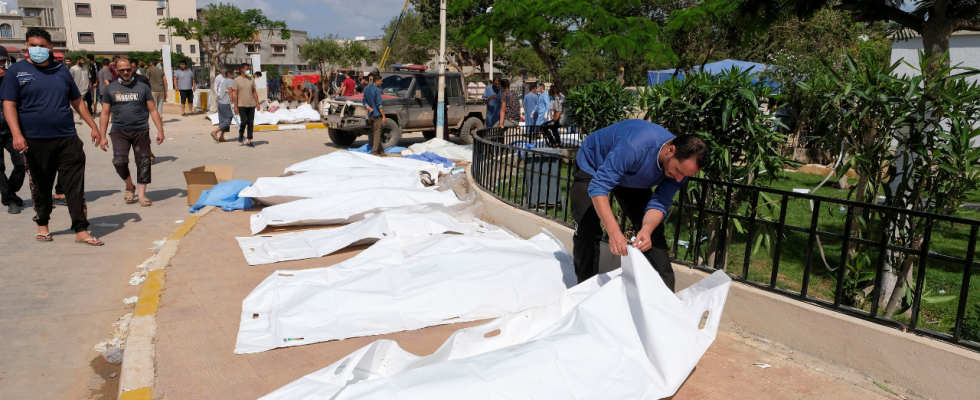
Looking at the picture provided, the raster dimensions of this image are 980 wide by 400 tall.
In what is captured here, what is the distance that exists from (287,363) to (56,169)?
4.13 m

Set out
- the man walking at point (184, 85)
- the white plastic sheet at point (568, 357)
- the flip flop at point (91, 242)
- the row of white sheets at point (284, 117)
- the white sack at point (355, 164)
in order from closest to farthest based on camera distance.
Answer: the white plastic sheet at point (568, 357)
the flip flop at point (91, 242)
the white sack at point (355, 164)
the row of white sheets at point (284, 117)
the man walking at point (184, 85)

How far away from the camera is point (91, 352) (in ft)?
13.5

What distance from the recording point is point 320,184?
25.0ft

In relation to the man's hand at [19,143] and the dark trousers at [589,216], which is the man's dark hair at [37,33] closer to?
the man's hand at [19,143]

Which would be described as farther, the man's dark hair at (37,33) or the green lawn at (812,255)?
the man's dark hair at (37,33)

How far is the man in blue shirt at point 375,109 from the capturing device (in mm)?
13141

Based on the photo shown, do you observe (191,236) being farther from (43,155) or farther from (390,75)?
(390,75)

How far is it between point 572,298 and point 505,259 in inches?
43.1

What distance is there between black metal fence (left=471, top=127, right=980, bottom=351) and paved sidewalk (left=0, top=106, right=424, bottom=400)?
3566 mm

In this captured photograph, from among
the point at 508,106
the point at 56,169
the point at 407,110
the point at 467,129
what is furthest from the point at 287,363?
the point at 467,129

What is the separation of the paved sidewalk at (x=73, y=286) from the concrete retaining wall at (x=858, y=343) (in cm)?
382

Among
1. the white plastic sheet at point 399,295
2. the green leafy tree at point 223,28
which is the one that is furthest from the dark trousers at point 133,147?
the green leafy tree at point 223,28

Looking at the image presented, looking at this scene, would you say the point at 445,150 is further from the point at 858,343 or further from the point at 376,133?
the point at 858,343

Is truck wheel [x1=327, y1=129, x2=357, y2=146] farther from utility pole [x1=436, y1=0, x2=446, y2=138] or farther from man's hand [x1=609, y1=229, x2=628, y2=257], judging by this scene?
man's hand [x1=609, y1=229, x2=628, y2=257]
